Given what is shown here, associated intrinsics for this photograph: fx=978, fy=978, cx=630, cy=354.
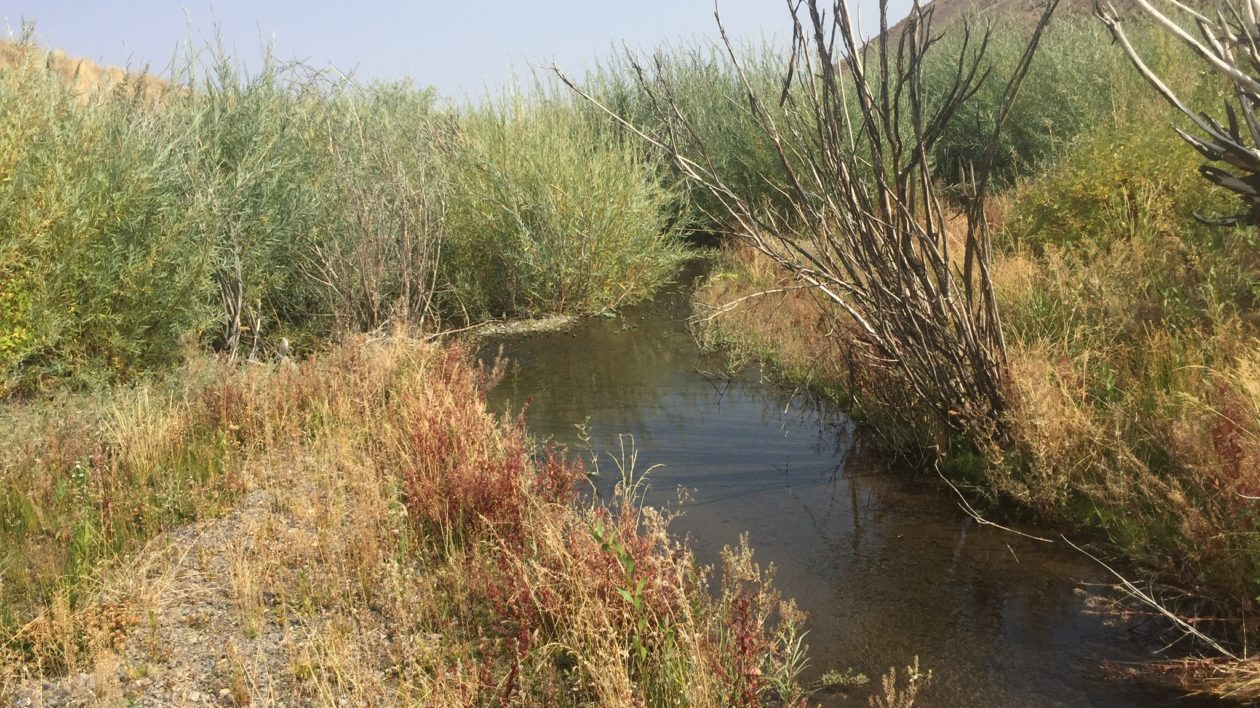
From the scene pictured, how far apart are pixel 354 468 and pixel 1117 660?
3787 mm

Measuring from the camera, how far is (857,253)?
5.30 meters

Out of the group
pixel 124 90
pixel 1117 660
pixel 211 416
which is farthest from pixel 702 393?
pixel 124 90

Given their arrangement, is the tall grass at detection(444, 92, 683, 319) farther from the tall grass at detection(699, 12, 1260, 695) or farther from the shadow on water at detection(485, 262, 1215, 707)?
the shadow on water at detection(485, 262, 1215, 707)

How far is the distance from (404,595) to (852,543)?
245 cm

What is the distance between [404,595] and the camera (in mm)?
4230

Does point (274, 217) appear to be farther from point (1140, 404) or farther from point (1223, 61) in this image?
point (1223, 61)

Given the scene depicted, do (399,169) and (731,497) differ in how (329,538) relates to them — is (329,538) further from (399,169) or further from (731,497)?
(399,169)

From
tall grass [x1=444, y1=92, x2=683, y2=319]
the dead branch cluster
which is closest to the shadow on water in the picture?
the dead branch cluster

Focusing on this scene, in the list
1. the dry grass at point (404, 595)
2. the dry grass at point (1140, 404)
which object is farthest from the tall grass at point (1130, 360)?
the dry grass at point (404, 595)

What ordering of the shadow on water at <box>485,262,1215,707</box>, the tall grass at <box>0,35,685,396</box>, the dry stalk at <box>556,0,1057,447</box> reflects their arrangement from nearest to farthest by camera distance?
the shadow on water at <box>485,262,1215,707</box> < the dry stalk at <box>556,0,1057,447</box> < the tall grass at <box>0,35,685,396</box>

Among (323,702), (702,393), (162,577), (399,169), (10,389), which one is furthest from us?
(399,169)

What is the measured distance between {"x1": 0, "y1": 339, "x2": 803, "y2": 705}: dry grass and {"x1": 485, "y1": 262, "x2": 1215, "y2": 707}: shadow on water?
380 millimetres

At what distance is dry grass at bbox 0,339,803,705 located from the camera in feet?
12.0

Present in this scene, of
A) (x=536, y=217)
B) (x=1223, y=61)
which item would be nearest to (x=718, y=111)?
(x=536, y=217)
